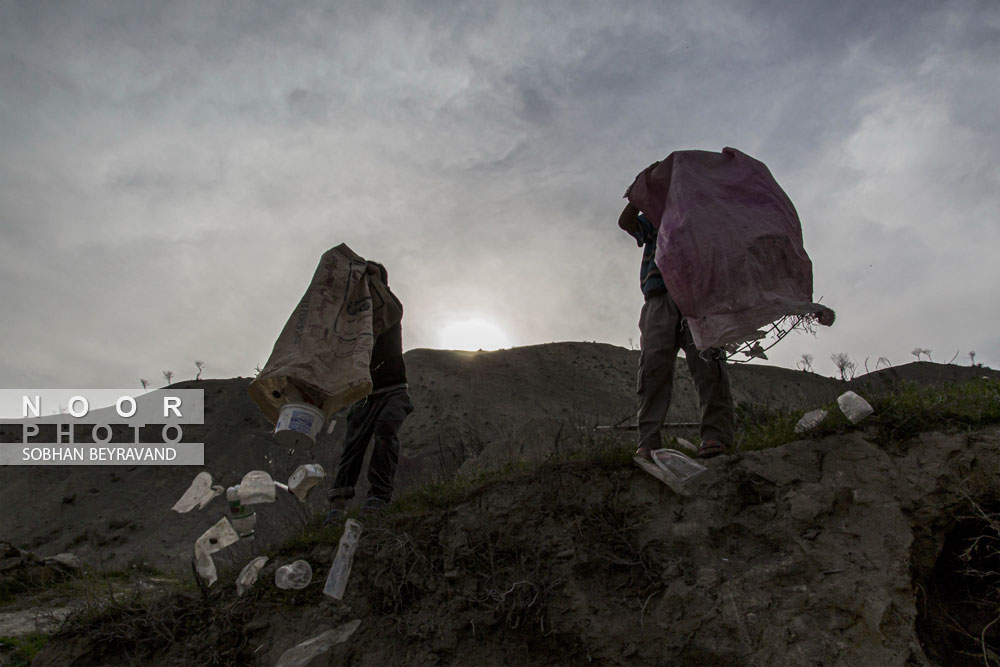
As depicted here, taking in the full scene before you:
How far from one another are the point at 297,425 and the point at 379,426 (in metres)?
1.25

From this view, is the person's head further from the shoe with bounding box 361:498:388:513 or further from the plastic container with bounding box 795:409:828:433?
the plastic container with bounding box 795:409:828:433

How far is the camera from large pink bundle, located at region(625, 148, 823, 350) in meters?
2.98

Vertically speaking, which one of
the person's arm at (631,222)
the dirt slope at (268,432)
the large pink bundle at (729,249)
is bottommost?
the large pink bundle at (729,249)

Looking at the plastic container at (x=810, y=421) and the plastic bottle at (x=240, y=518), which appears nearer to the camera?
the plastic container at (x=810, y=421)

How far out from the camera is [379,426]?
4.05 metres

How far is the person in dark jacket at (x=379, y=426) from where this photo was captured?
402 cm

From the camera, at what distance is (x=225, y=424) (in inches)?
723

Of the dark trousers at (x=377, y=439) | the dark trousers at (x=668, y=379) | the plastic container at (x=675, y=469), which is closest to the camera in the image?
the plastic container at (x=675, y=469)

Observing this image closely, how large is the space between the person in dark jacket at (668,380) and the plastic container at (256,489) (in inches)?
86.6

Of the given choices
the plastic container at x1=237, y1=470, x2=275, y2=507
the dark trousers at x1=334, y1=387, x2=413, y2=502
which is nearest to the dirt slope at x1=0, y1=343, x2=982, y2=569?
the dark trousers at x1=334, y1=387, x2=413, y2=502

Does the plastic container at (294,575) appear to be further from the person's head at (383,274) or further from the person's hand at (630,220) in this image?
the person's hand at (630,220)

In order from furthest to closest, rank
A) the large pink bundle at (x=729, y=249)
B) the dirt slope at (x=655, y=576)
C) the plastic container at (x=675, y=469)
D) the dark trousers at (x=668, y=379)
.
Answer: the dark trousers at (x=668, y=379)
the plastic container at (x=675, y=469)
the large pink bundle at (x=729, y=249)
the dirt slope at (x=655, y=576)

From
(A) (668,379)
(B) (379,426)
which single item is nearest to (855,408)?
(A) (668,379)

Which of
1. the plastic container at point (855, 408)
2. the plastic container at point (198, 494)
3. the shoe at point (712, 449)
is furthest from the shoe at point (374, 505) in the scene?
the plastic container at point (855, 408)
